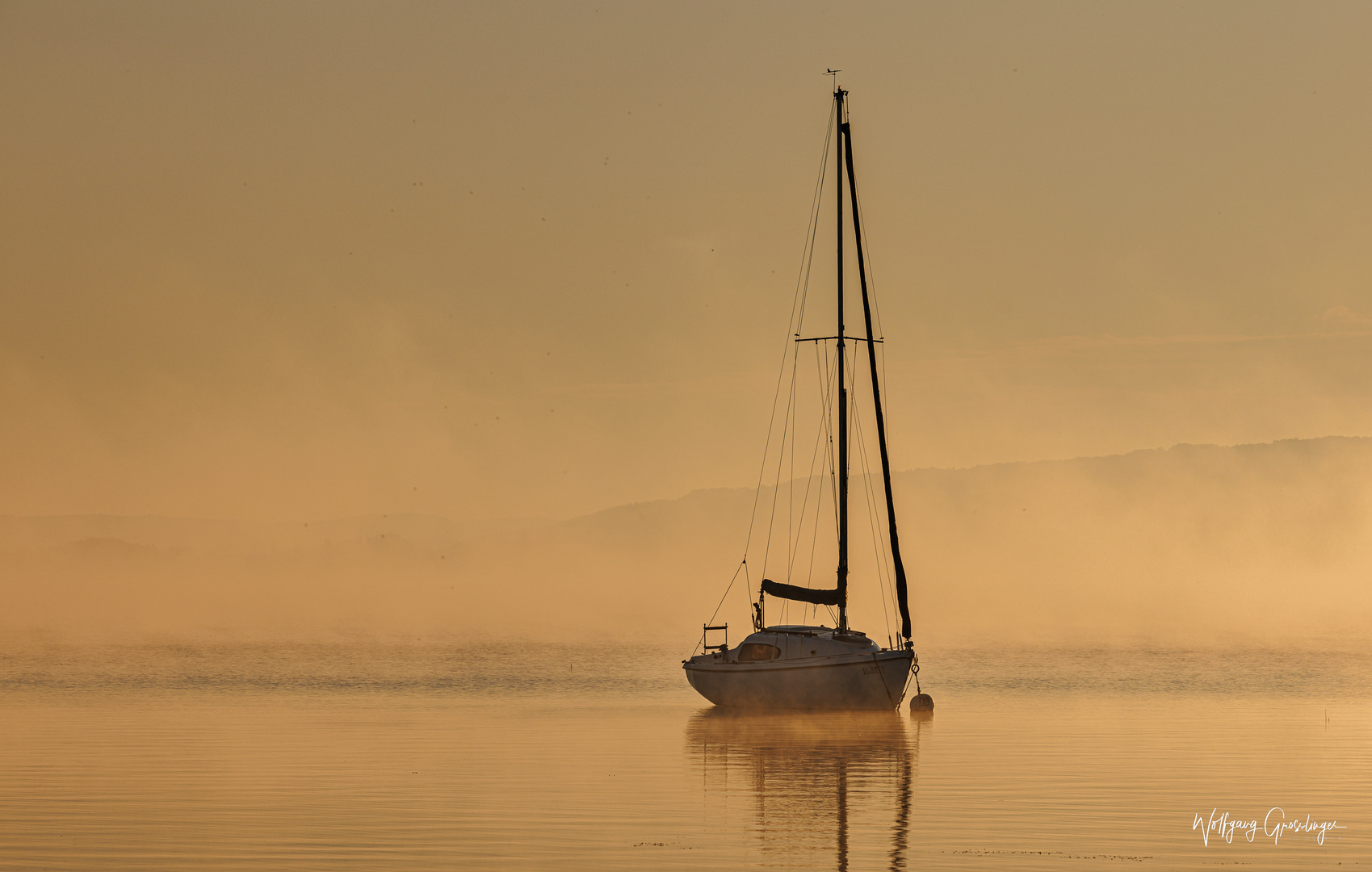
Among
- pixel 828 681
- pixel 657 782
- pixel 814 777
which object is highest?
pixel 828 681

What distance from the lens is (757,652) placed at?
1880 inches

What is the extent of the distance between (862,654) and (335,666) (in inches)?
2057

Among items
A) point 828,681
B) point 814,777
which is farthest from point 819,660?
point 814,777

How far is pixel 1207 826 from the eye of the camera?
2336cm

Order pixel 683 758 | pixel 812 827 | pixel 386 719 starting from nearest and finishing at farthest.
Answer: pixel 812 827 → pixel 683 758 → pixel 386 719

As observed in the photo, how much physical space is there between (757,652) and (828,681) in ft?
8.11

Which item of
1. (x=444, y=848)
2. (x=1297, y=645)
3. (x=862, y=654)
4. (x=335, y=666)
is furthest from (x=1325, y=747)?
(x=1297, y=645)

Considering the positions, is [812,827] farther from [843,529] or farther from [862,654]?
[843,529]
